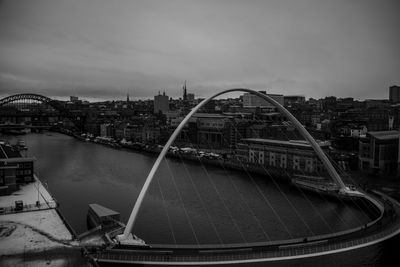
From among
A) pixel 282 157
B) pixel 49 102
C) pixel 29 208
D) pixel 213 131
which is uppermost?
pixel 49 102

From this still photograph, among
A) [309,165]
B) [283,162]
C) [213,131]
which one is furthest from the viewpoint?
[213,131]

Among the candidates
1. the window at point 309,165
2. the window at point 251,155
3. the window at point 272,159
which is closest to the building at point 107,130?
the window at point 251,155

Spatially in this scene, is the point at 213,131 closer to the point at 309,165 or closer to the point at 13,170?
the point at 309,165

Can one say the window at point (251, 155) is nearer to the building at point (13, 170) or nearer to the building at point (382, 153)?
the building at point (382, 153)

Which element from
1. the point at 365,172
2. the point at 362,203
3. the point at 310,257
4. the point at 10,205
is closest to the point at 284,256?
the point at 310,257

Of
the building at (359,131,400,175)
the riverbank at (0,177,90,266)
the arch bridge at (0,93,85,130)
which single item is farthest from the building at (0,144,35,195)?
the arch bridge at (0,93,85,130)

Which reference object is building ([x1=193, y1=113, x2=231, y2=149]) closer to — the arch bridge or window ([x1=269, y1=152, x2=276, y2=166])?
window ([x1=269, y1=152, x2=276, y2=166])

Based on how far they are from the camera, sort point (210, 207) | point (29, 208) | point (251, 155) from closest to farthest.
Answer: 1. point (29, 208)
2. point (210, 207)
3. point (251, 155)

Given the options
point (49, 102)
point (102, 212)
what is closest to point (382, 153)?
point (102, 212)
